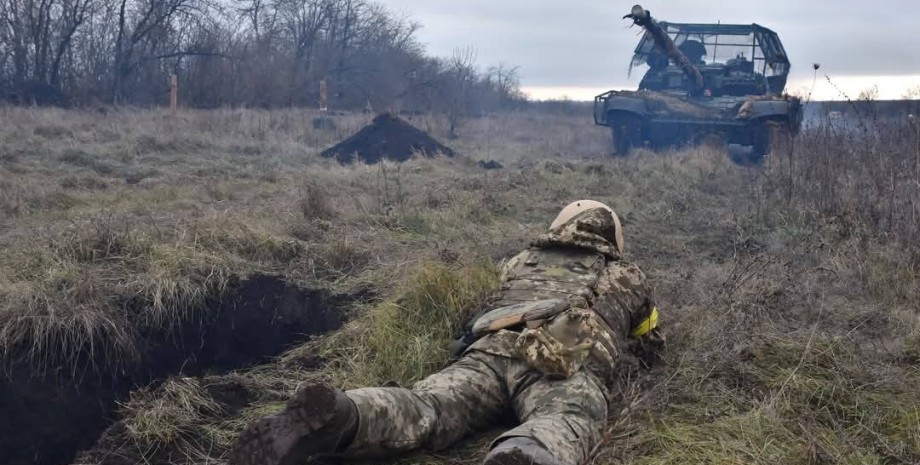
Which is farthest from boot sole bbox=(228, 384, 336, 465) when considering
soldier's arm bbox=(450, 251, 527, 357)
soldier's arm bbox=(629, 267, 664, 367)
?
soldier's arm bbox=(629, 267, 664, 367)

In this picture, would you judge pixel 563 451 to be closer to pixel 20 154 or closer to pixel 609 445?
pixel 609 445

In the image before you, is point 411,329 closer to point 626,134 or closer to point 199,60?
point 626,134

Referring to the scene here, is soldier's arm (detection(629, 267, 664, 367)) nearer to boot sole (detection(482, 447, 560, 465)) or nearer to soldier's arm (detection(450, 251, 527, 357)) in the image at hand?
soldier's arm (detection(450, 251, 527, 357))

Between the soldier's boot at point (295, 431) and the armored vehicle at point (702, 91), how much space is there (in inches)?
498

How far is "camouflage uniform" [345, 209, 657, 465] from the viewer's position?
268 cm

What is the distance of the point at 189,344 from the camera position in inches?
178

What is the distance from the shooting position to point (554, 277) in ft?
11.6

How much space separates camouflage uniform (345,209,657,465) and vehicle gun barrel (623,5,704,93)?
1146cm

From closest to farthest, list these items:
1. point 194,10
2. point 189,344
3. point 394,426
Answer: point 394,426 → point 189,344 → point 194,10

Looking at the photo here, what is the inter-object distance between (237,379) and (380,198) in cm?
436

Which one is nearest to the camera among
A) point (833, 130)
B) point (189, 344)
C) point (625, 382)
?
point (625, 382)

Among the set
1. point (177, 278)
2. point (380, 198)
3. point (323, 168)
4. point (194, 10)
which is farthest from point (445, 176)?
point (194, 10)

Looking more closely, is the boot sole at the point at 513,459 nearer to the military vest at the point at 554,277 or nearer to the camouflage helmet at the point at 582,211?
the military vest at the point at 554,277

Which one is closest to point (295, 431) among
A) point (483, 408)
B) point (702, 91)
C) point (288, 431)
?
point (288, 431)
